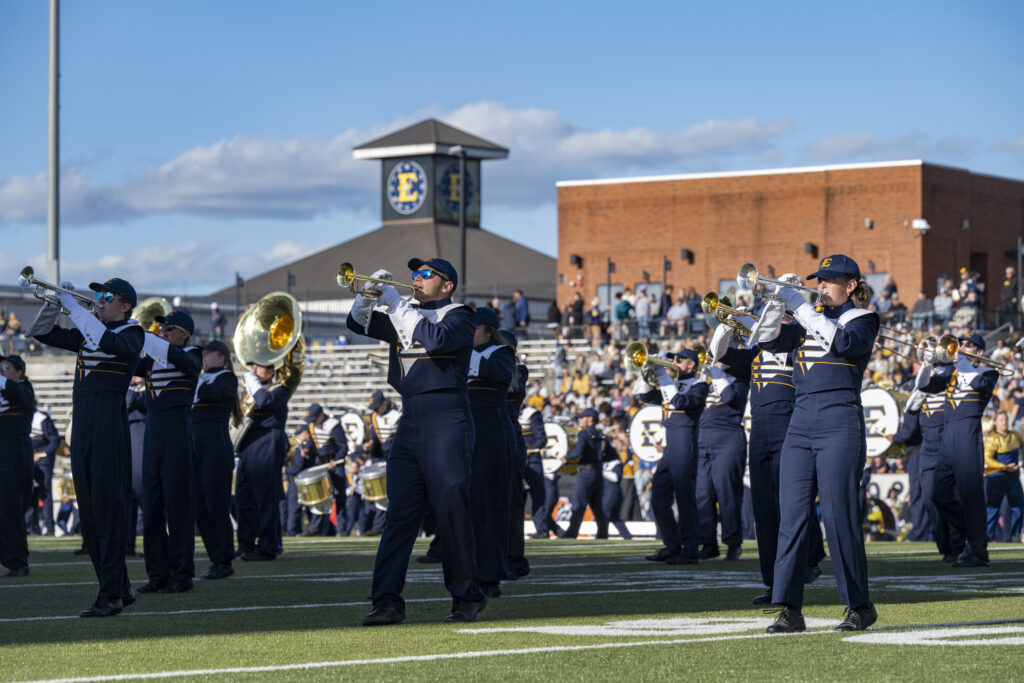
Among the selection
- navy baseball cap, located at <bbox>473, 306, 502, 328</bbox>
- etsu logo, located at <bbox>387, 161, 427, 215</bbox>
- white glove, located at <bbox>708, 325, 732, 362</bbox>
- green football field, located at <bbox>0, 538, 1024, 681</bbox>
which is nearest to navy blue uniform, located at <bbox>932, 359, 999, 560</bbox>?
green football field, located at <bbox>0, 538, 1024, 681</bbox>

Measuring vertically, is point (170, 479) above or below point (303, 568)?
above

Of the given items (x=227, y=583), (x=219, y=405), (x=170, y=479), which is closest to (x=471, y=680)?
(x=170, y=479)

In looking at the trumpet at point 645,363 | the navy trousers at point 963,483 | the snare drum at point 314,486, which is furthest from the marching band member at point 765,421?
the snare drum at point 314,486

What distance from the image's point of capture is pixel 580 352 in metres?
31.9

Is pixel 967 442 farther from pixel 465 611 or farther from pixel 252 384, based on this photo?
pixel 465 611

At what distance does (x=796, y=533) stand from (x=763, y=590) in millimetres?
2415

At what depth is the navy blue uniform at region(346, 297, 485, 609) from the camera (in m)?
8.70

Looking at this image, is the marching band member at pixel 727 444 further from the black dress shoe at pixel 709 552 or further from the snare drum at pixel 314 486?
the snare drum at pixel 314 486

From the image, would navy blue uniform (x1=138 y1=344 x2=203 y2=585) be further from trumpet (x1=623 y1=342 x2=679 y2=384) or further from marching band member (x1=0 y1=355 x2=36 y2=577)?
trumpet (x1=623 y1=342 x2=679 y2=384)

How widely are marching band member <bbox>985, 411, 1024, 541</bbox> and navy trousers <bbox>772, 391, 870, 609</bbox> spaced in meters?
9.71

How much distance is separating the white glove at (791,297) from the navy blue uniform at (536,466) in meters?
5.52

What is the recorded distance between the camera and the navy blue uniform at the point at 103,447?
9383 millimetres

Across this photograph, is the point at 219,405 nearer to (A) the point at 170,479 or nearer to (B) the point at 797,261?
(A) the point at 170,479

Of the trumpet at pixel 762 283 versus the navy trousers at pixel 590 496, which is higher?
the trumpet at pixel 762 283
